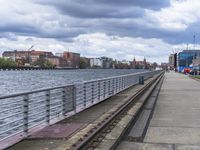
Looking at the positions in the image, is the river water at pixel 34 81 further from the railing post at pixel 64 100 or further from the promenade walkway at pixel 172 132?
the promenade walkway at pixel 172 132

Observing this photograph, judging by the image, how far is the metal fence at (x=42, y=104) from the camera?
9039mm

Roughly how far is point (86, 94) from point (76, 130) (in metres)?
5.80

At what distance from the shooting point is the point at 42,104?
36.4 feet

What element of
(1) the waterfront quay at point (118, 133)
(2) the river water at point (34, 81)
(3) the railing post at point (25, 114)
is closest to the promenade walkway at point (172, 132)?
(1) the waterfront quay at point (118, 133)

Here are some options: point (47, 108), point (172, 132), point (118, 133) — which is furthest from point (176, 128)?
point (47, 108)

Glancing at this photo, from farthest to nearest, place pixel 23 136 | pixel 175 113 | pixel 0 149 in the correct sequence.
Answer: pixel 175 113 < pixel 23 136 < pixel 0 149

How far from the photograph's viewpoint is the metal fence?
9039 mm

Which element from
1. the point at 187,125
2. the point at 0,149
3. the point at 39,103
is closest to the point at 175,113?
the point at 187,125

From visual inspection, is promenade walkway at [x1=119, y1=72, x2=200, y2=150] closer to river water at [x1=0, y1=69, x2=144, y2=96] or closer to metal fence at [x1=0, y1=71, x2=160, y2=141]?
metal fence at [x1=0, y1=71, x2=160, y2=141]

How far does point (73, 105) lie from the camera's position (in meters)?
13.6

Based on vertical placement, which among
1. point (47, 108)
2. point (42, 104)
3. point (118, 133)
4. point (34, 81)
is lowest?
point (34, 81)

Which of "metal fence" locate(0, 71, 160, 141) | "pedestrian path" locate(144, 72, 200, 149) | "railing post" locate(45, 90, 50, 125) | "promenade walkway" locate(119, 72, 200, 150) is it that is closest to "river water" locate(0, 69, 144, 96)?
"metal fence" locate(0, 71, 160, 141)

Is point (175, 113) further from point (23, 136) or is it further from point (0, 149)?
point (0, 149)

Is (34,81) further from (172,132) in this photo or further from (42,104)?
(172,132)
